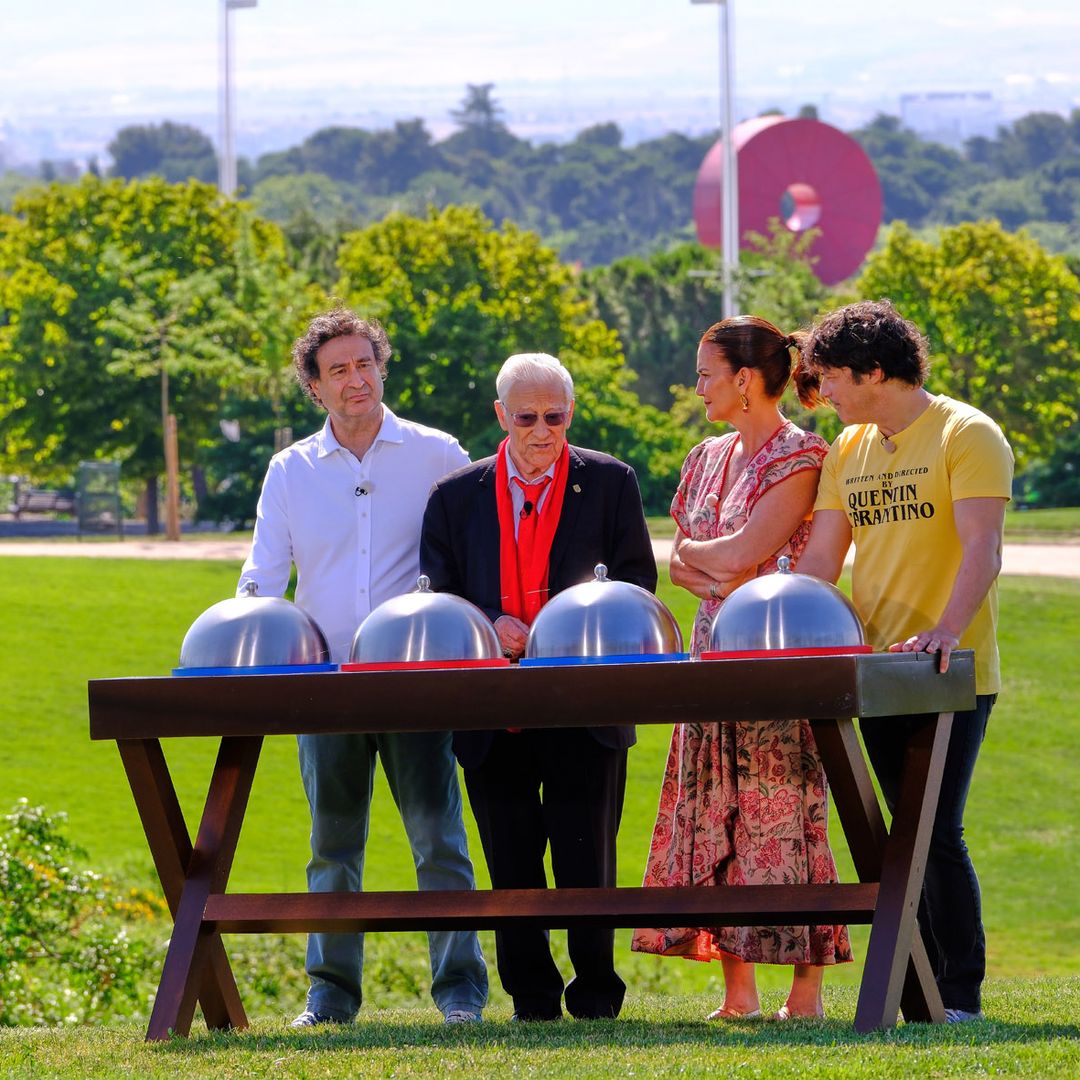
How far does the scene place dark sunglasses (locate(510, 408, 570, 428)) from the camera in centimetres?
633

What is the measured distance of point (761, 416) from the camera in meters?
6.46

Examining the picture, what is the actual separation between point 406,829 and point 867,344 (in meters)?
2.22

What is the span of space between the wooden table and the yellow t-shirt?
1.26 feet

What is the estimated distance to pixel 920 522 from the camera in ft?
19.8

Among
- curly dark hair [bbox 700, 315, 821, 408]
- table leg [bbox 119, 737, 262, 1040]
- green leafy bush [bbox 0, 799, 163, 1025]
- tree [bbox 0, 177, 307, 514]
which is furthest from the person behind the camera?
tree [bbox 0, 177, 307, 514]

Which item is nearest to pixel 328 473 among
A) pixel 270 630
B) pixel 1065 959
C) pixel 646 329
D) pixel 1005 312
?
pixel 270 630

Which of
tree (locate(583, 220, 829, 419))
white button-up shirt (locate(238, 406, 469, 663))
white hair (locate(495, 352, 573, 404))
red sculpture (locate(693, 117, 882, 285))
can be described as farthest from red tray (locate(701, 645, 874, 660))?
red sculpture (locate(693, 117, 882, 285))

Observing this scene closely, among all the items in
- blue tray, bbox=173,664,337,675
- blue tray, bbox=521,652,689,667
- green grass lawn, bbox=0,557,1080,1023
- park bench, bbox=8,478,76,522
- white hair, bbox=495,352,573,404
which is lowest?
park bench, bbox=8,478,76,522

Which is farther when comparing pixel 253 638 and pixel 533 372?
pixel 533 372

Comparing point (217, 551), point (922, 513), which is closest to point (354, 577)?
point (922, 513)

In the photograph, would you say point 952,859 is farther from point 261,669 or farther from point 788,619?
point 261,669

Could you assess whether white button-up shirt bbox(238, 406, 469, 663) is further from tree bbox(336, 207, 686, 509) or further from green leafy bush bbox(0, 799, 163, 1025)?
tree bbox(336, 207, 686, 509)

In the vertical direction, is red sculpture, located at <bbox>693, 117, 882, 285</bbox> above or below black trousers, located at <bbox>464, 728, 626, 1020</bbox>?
above

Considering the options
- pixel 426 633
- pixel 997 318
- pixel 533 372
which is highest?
pixel 533 372
